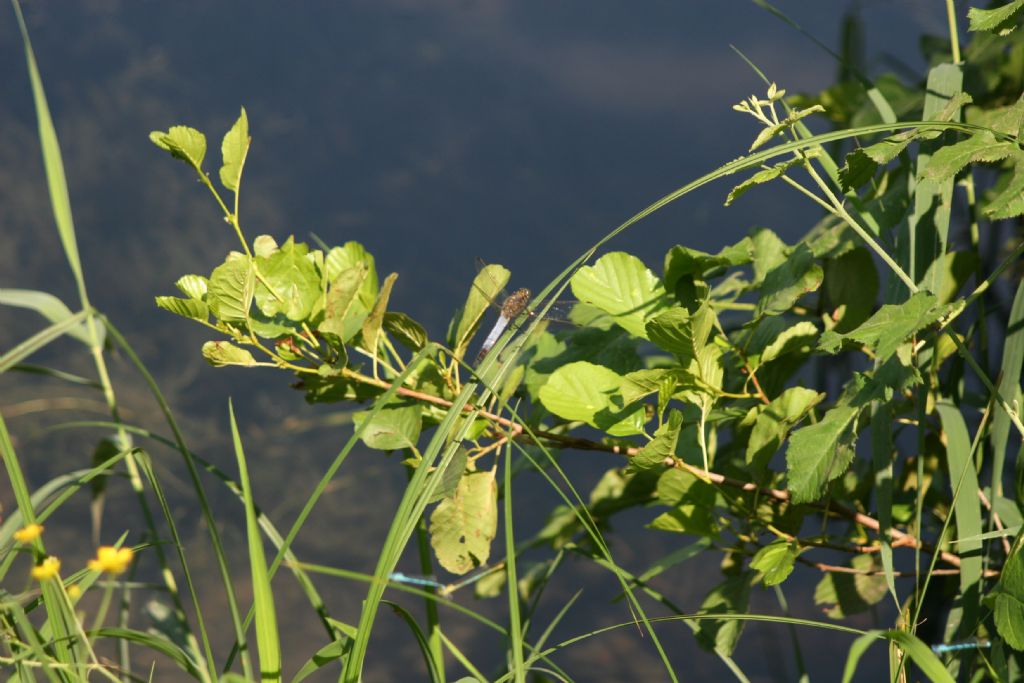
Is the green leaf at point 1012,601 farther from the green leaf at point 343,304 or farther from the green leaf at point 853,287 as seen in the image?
the green leaf at point 343,304

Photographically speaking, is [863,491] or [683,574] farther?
[683,574]

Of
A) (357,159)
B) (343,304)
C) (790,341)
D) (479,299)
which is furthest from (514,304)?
(357,159)

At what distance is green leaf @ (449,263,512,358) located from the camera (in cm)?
69

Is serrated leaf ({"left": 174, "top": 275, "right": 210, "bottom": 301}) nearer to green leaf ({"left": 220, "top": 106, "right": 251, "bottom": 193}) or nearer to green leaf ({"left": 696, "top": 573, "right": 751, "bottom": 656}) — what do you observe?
green leaf ({"left": 220, "top": 106, "right": 251, "bottom": 193})

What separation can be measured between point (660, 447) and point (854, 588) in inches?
15.1

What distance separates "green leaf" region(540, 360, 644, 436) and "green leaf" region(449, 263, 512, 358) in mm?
79

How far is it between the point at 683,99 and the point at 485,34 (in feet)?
1.21

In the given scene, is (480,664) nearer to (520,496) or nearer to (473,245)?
(520,496)

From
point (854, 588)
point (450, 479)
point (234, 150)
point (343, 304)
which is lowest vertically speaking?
point (854, 588)

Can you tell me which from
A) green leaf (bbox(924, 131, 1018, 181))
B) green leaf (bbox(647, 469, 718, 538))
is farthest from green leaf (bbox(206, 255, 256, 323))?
green leaf (bbox(924, 131, 1018, 181))

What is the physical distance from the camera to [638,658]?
1310 millimetres

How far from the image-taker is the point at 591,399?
25.8 inches

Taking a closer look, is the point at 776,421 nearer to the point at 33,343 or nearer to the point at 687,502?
the point at 687,502

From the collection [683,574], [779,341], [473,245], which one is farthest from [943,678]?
[473,245]
